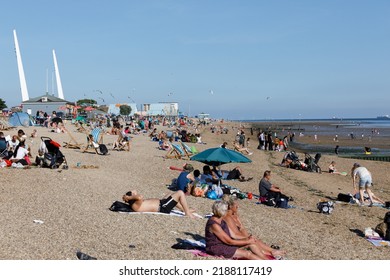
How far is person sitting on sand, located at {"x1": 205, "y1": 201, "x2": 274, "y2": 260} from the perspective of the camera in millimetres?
6297

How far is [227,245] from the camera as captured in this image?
6426mm

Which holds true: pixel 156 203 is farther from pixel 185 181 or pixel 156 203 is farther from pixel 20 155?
pixel 20 155

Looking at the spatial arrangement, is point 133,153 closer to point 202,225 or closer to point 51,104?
→ point 202,225

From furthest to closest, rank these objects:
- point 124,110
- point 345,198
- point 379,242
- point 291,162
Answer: point 124,110, point 291,162, point 345,198, point 379,242

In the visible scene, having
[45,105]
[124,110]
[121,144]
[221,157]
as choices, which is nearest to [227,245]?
[221,157]

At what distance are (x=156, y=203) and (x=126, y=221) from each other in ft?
3.21

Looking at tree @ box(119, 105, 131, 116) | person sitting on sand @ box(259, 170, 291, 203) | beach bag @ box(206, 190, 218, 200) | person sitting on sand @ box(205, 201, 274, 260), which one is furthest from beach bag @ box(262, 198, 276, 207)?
tree @ box(119, 105, 131, 116)

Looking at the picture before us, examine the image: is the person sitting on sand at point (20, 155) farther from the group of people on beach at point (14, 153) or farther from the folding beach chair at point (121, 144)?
the folding beach chair at point (121, 144)

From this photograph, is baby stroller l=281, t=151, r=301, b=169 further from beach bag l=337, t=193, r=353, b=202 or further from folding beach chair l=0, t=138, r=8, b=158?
folding beach chair l=0, t=138, r=8, b=158

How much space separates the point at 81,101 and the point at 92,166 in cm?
7510

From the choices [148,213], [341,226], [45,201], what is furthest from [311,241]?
[45,201]

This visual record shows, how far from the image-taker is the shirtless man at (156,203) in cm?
873

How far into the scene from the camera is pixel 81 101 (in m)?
87.1

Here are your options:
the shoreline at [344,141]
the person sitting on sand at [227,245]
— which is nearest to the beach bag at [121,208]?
the person sitting on sand at [227,245]
